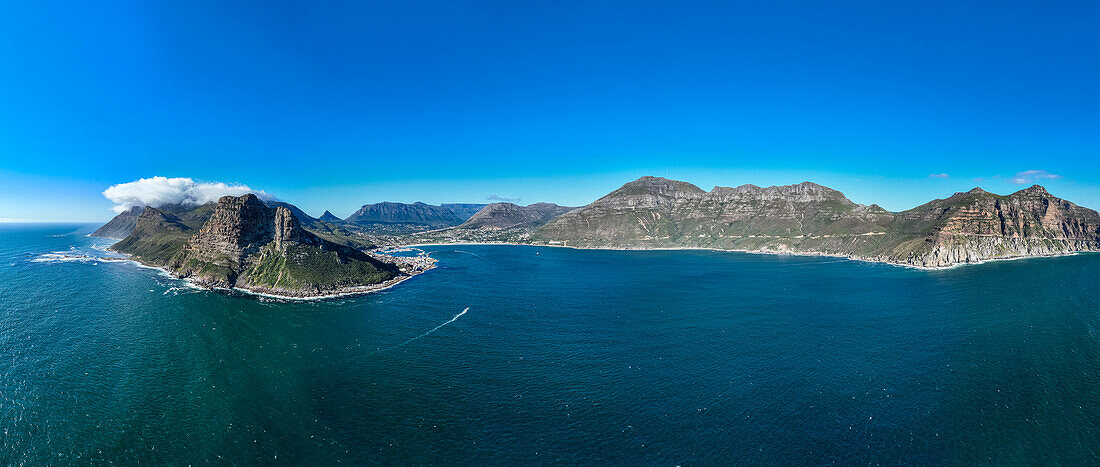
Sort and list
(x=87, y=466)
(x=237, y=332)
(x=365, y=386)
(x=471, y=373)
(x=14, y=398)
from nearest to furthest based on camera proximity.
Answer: (x=87, y=466) < (x=14, y=398) < (x=365, y=386) < (x=471, y=373) < (x=237, y=332)

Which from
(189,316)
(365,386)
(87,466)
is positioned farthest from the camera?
(189,316)

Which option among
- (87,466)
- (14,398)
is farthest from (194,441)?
(14,398)

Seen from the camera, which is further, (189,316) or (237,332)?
(189,316)

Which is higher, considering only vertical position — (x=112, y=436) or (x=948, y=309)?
(x=948, y=309)

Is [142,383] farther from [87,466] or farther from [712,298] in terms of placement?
[712,298]

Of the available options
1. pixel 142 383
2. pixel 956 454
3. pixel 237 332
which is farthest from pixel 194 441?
pixel 956 454

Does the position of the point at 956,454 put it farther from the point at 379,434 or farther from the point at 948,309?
the point at 948,309
